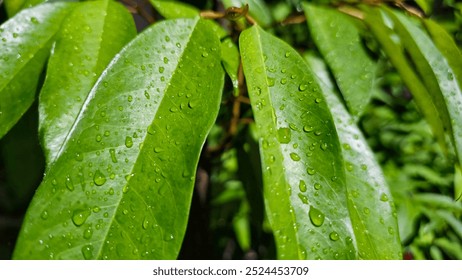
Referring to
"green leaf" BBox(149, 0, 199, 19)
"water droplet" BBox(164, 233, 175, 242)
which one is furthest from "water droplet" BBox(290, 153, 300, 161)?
"green leaf" BBox(149, 0, 199, 19)

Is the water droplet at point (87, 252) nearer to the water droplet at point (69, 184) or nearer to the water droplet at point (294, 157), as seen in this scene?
the water droplet at point (69, 184)

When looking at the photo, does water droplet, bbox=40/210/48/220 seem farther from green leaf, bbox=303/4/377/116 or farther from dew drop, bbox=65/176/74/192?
green leaf, bbox=303/4/377/116

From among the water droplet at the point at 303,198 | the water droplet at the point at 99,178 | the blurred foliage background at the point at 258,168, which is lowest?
the blurred foliage background at the point at 258,168

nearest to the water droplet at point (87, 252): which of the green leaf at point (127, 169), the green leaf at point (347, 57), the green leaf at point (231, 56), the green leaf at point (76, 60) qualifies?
the green leaf at point (127, 169)

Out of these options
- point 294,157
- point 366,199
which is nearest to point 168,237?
point 294,157

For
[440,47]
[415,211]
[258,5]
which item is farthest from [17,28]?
[415,211]
